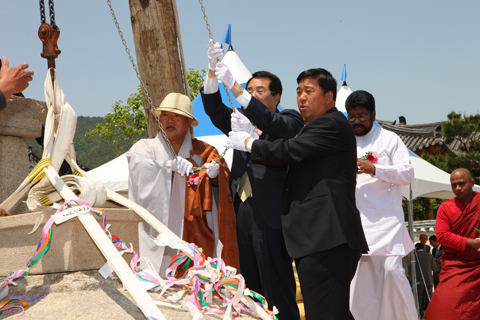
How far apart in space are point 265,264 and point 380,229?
1126mm

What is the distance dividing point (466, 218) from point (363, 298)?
1.62m

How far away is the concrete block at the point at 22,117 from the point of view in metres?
3.25

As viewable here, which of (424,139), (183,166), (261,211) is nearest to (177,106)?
(183,166)

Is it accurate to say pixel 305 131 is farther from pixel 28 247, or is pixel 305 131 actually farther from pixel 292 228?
pixel 28 247

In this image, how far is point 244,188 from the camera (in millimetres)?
3406

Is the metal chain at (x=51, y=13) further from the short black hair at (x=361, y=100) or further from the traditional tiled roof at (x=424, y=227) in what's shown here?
the traditional tiled roof at (x=424, y=227)

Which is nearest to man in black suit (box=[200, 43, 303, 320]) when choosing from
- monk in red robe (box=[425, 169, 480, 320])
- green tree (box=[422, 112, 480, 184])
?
monk in red robe (box=[425, 169, 480, 320])

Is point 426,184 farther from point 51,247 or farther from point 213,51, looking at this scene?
point 51,247

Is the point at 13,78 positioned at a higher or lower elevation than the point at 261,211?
higher

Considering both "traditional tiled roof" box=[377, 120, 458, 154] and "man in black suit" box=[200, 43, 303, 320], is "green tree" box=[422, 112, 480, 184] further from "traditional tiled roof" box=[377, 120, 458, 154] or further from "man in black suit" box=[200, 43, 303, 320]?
"man in black suit" box=[200, 43, 303, 320]

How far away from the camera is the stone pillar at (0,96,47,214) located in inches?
128

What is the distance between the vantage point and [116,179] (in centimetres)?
648

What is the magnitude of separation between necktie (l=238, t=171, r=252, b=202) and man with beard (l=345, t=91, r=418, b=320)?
901 mm

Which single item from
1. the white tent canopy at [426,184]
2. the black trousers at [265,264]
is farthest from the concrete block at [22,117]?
the white tent canopy at [426,184]
